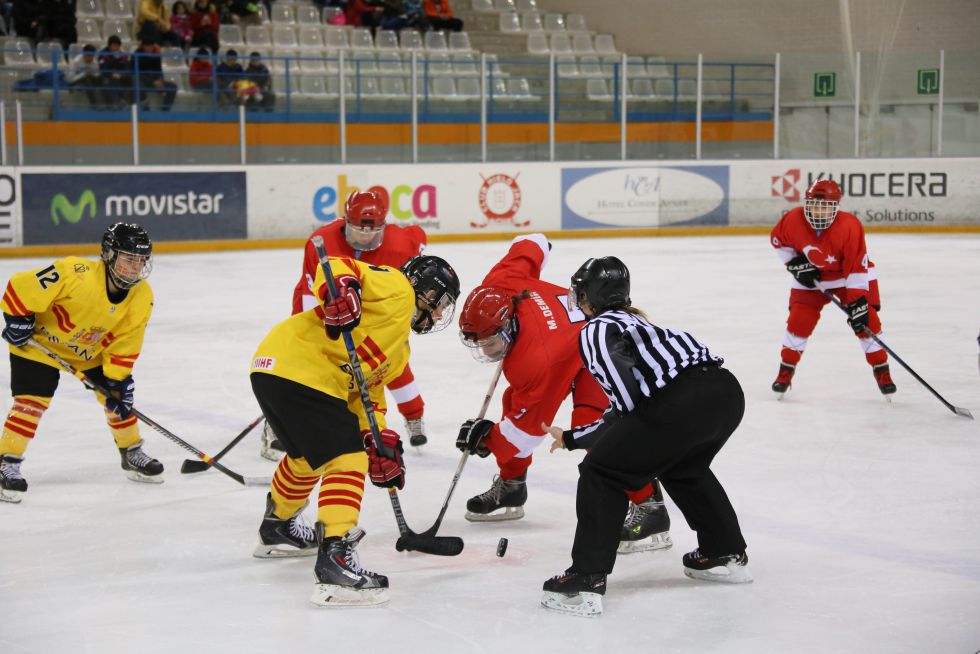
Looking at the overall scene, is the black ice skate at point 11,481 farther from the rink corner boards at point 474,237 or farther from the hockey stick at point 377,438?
the rink corner boards at point 474,237

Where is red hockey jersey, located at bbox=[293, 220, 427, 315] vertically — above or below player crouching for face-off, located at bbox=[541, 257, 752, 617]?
above

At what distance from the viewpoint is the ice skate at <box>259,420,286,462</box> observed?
15.5ft

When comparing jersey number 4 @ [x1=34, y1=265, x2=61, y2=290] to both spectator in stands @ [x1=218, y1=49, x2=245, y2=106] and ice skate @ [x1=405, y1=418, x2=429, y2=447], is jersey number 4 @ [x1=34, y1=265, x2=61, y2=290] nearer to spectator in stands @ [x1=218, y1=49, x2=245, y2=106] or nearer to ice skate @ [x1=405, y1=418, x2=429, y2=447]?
ice skate @ [x1=405, y1=418, x2=429, y2=447]

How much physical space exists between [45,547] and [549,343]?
1.62 metres

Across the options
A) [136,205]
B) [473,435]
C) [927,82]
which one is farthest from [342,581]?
[927,82]

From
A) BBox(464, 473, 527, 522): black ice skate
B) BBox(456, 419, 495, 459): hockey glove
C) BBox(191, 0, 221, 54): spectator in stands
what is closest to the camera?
BBox(456, 419, 495, 459): hockey glove

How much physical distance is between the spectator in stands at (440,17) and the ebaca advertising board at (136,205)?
4.86 metres

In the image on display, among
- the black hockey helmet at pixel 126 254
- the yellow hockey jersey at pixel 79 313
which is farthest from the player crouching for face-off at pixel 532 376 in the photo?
the yellow hockey jersey at pixel 79 313

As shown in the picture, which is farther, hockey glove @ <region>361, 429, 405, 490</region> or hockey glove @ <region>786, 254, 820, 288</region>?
hockey glove @ <region>786, 254, 820, 288</region>

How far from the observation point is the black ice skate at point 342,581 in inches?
121

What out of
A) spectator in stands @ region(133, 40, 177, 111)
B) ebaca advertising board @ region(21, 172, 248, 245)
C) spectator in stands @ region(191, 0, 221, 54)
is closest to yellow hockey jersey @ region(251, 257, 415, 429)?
ebaca advertising board @ region(21, 172, 248, 245)

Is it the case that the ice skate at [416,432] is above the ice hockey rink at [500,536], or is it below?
above

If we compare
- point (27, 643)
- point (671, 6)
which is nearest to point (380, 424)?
point (27, 643)

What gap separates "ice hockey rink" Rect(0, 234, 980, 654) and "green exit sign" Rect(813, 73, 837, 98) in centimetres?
746
